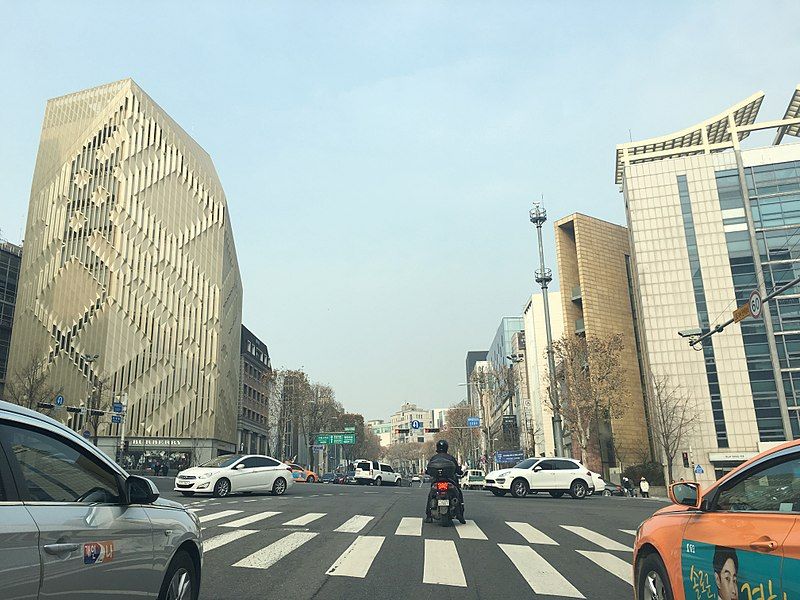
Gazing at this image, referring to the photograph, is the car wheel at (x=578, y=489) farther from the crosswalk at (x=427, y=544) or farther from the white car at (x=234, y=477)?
the crosswalk at (x=427, y=544)

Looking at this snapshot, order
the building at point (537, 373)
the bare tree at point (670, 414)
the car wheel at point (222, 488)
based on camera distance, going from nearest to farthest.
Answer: the car wheel at point (222, 488)
the bare tree at point (670, 414)
the building at point (537, 373)

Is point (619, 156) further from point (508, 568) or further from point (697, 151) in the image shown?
point (508, 568)

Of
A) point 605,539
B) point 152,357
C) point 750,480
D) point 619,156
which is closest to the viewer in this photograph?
point 750,480

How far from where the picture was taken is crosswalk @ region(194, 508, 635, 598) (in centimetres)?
746

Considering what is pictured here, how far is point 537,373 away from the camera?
87.7m

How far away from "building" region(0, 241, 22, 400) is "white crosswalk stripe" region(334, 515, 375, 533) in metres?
72.0

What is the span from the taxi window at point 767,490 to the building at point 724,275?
59499 millimetres

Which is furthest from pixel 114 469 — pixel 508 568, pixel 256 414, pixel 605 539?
pixel 256 414

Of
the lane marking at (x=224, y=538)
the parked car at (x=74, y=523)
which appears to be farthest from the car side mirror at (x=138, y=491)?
the lane marking at (x=224, y=538)

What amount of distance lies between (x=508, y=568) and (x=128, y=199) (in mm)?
73655

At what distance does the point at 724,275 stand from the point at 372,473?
41023mm

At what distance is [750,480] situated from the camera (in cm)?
388

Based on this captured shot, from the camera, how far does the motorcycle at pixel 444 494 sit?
12.0 metres

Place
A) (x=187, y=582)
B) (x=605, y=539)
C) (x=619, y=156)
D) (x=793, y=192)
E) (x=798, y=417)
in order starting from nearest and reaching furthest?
1. (x=187, y=582)
2. (x=605, y=539)
3. (x=798, y=417)
4. (x=793, y=192)
5. (x=619, y=156)
